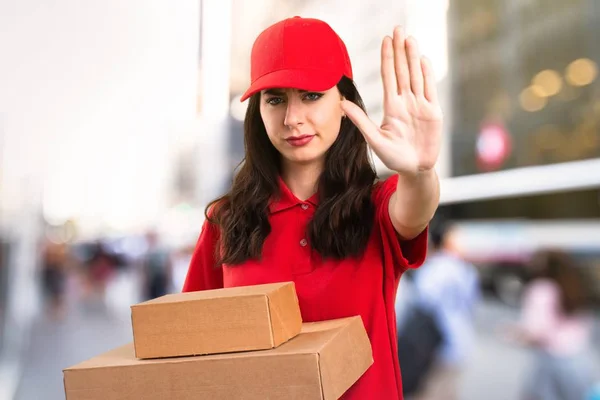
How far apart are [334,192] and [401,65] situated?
30 cm

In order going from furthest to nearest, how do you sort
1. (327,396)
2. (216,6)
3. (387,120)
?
(216,6)
(387,120)
(327,396)

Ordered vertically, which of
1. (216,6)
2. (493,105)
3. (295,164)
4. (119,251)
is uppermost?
(216,6)

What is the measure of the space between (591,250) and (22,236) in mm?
4106

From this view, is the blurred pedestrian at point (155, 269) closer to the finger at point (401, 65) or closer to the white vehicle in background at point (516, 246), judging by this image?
the white vehicle in background at point (516, 246)

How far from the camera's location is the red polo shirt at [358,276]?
1.25 meters

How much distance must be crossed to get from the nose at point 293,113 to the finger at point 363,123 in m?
0.11

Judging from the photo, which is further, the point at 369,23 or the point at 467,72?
the point at 467,72

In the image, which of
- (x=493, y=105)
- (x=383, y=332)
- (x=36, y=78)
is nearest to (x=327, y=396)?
(x=383, y=332)

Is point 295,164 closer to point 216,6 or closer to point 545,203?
point 216,6

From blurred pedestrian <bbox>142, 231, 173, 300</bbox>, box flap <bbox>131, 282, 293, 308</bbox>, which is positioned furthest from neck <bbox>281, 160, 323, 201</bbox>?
blurred pedestrian <bbox>142, 231, 173, 300</bbox>

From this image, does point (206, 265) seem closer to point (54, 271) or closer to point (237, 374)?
point (237, 374)

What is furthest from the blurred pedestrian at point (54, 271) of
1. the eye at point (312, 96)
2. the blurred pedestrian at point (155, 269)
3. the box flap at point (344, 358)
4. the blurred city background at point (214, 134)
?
the box flap at point (344, 358)

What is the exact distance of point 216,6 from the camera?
8.59 ft

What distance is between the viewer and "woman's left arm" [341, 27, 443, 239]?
1116 millimetres
